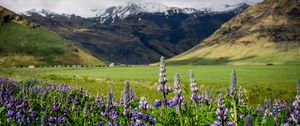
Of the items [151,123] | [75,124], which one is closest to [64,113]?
[75,124]

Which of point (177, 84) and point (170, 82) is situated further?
point (170, 82)

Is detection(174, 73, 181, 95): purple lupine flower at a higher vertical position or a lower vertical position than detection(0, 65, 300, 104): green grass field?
higher

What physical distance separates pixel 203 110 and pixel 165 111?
1047 mm

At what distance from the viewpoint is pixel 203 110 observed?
8930mm

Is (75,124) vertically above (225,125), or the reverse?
(225,125)

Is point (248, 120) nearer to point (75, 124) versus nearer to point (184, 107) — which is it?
point (184, 107)

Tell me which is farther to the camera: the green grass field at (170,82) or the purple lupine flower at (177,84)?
the green grass field at (170,82)

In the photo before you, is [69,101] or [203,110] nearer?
[203,110]

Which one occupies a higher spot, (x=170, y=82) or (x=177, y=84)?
(x=177, y=84)

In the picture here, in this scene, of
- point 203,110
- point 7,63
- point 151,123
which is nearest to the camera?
point 151,123

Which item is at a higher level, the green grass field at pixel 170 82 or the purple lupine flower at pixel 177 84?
the purple lupine flower at pixel 177 84

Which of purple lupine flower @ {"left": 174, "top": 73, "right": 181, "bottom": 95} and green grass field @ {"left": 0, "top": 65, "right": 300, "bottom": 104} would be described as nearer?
purple lupine flower @ {"left": 174, "top": 73, "right": 181, "bottom": 95}

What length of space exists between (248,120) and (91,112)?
7726 mm

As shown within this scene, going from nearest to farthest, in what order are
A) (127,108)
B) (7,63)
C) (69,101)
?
(127,108) < (69,101) < (7,63)
